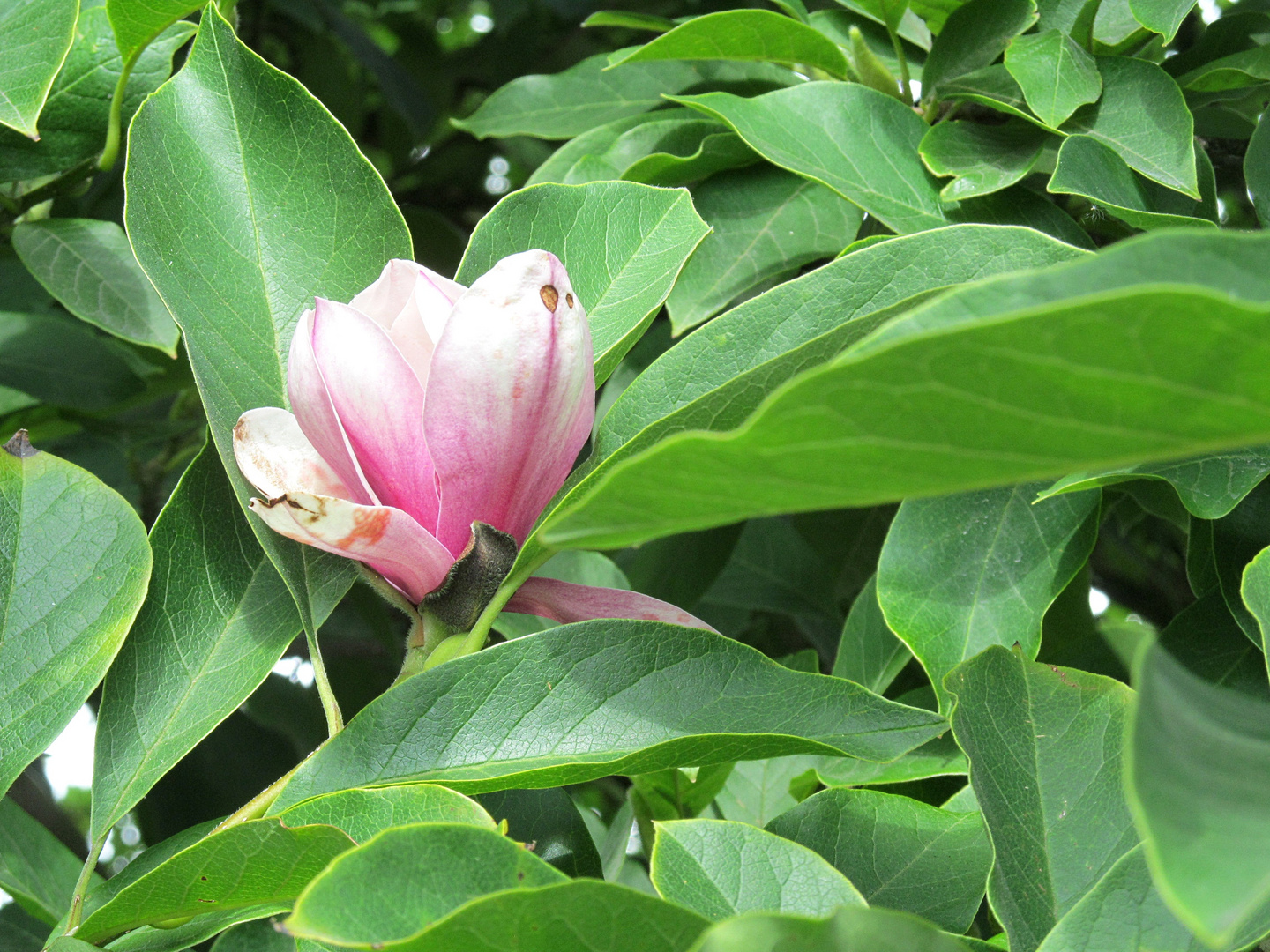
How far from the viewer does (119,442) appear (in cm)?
149

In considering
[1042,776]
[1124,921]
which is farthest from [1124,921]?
[1042,776]

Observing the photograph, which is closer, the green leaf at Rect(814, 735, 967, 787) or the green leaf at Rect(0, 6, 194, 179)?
the green leaf at Rect(814, 735, 967, 787)

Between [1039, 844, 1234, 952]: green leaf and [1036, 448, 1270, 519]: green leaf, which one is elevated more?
[1036, 448, 1270, 519]: green leaf

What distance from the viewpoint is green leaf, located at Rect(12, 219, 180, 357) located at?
911 mm

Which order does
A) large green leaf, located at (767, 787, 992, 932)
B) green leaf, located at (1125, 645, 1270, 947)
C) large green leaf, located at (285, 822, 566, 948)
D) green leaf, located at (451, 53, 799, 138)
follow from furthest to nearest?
green leaf, located at (451, 53, 799, 138)
large green leaf, located at (767, 787, 992, 932)
large green leaf, located at (285, 822, 566, 948)
green leaf, located at (1125, 645, 1270, 947)

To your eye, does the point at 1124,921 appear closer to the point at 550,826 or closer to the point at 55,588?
the point at 550,826

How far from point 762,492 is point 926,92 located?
69cm

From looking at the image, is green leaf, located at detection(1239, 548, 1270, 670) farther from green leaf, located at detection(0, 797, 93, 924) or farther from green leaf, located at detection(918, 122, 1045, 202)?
green leaf, located at detection(0, 797, 93, 924)

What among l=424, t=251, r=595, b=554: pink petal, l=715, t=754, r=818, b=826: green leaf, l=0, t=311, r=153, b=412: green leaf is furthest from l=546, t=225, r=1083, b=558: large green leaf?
l=0, t=311, r=153, b=412: green leaf

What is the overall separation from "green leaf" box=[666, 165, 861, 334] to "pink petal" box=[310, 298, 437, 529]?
34 cm

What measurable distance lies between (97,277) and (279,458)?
20.0 inches

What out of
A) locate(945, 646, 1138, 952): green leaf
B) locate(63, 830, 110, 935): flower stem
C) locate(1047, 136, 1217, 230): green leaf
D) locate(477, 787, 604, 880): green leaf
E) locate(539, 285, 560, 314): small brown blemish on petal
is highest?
locate(539, 285, 560, 314): small brown blemish on petal

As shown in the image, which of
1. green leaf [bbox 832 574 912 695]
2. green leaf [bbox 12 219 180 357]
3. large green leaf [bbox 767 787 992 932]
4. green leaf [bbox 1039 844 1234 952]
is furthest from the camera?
green leaf [bbox 12 219 180 357]

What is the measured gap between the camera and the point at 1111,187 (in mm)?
733
